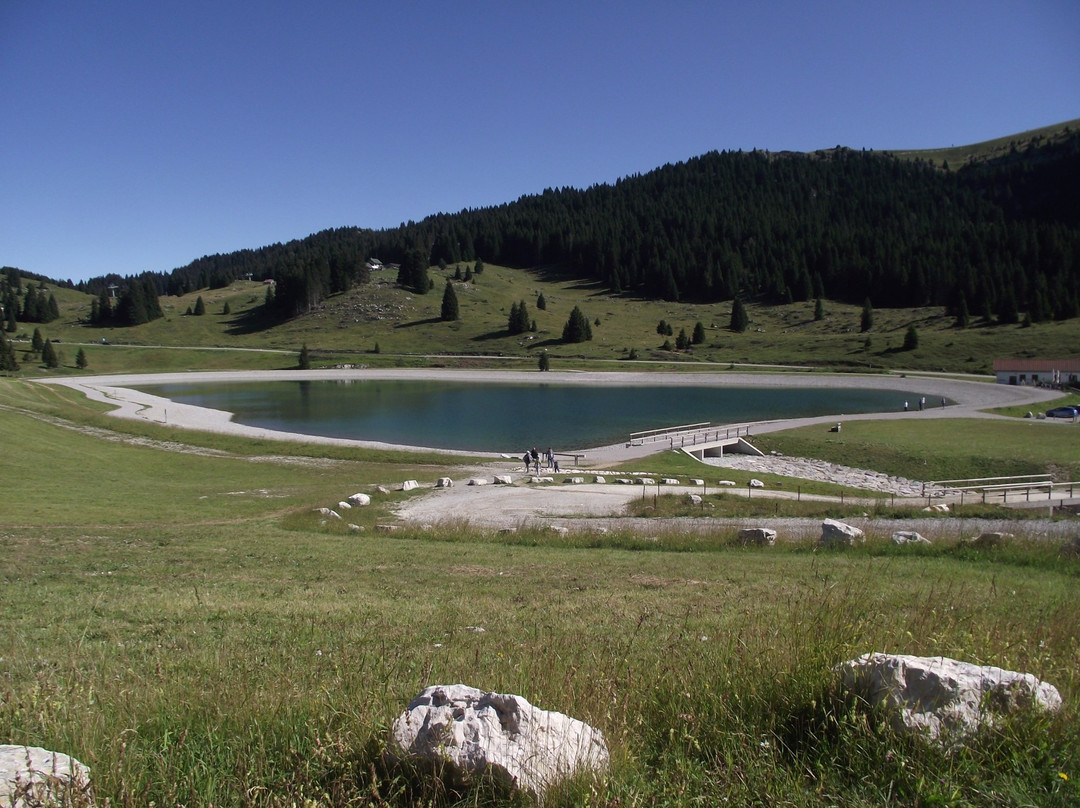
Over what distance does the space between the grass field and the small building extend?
87.2 meters

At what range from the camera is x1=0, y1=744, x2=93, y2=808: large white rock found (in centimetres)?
284

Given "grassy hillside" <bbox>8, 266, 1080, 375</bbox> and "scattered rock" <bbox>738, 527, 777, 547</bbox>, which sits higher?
"grassy hillside" <bbox>8, 266, 1080, 375</bbox>

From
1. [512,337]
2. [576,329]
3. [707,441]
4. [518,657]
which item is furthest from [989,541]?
[512,337]

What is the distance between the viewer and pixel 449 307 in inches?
6289

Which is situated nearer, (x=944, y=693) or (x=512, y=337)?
(x=944, y=693)

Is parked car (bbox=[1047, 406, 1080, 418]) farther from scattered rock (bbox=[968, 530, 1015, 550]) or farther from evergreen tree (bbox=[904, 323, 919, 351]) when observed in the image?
evergreen tree (bbox=[904, 323, 919, 351])

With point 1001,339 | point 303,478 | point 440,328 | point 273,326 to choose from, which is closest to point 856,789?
point 303,478

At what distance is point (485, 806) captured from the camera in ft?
10.7

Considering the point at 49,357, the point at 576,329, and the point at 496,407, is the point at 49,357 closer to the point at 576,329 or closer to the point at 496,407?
the point at 496,407

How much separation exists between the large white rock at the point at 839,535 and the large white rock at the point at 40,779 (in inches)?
623

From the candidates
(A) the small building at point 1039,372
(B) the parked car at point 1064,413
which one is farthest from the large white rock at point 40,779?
(A) the small building at point 1039,372

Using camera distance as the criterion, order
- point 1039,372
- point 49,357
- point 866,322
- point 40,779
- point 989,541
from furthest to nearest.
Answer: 1. point 866,322
2. point 49,357
3. point 1039,372
4. point 989,541
5. point 40,779

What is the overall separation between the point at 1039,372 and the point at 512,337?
9575 cm

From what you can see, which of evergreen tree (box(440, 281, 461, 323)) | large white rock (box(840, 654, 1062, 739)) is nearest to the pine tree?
evergreen tree (box(440, 281, 461, 323))
